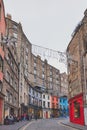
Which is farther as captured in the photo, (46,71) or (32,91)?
(46,71)

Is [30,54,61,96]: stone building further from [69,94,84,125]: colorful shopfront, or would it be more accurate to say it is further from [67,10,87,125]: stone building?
[67,10,87,125]: stone building

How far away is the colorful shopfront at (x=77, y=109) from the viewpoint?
119 feet

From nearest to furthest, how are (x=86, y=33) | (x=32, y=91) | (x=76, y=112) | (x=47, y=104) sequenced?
1. (x=86, y=33)
2. (x=76, y=112)
3. (x=32, y=91)
4. (x=47, y=104)

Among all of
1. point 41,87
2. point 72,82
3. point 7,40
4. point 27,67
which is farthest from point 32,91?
point 7,40

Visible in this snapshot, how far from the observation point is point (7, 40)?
24.1m

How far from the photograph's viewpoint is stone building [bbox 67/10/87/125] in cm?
3453

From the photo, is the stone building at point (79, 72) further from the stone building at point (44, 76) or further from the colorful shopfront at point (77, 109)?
the stone building at point (44, 76)

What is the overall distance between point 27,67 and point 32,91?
824 cm

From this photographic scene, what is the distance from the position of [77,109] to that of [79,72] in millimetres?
5970

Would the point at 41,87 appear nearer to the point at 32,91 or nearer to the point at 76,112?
the point at 32,91

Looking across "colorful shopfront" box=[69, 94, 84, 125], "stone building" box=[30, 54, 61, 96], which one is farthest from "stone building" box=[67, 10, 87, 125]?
"stone building" box=[30, 54, 61, 96]

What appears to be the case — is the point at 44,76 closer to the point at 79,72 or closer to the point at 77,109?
the point at 77,109

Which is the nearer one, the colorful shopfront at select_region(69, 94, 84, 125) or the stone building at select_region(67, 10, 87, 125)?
the stone building at select_region(67, 10, 87, 125)

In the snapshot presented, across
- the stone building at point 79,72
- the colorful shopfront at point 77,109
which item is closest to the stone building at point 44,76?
the colorful shopfront at point 77,109
